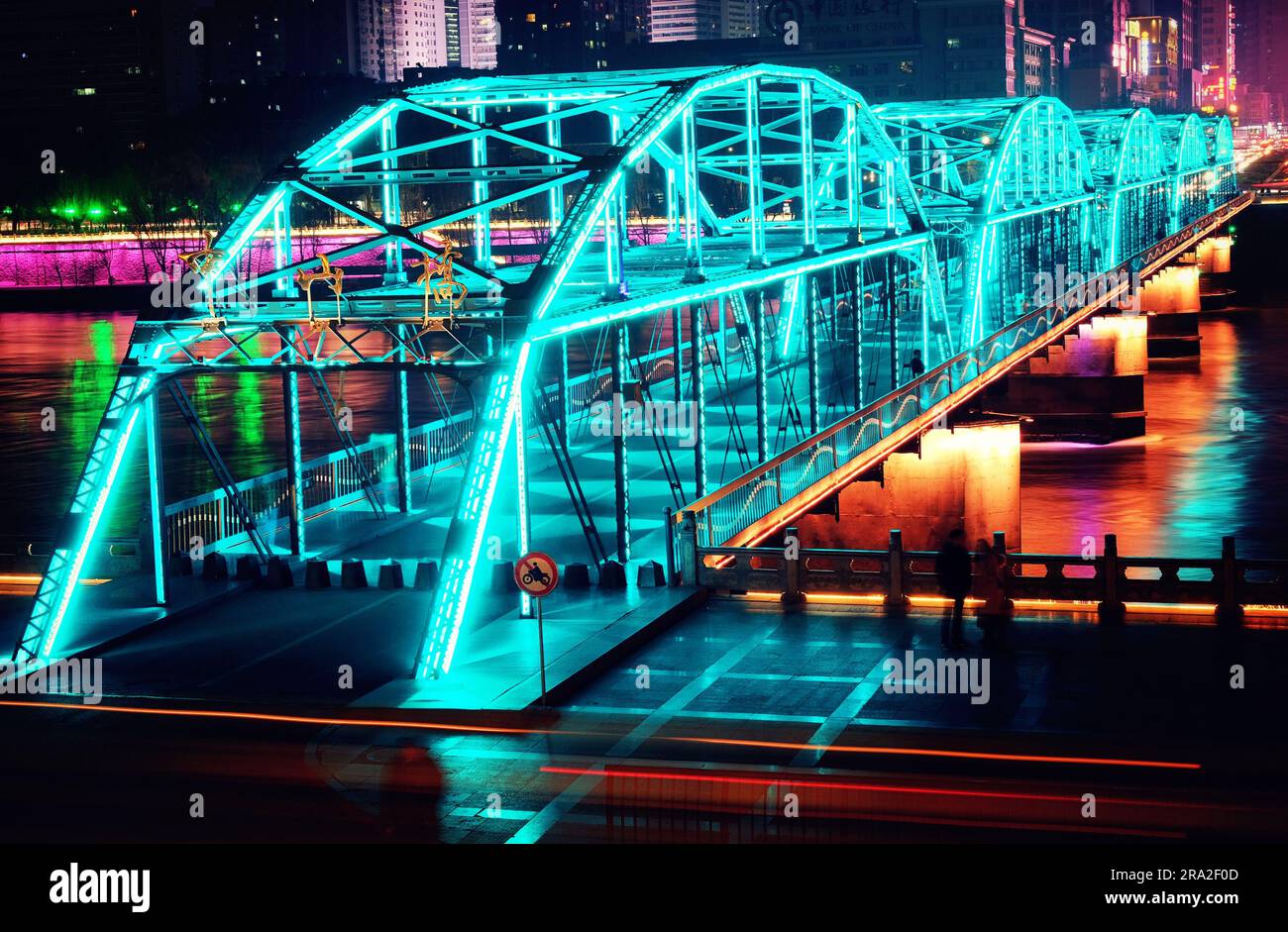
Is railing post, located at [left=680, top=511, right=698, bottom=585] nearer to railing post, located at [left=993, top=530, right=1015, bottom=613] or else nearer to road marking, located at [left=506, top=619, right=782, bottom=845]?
road marking, located at [left=506, top=619, right=782, bottom=845]

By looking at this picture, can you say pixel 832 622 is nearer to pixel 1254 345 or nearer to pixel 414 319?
pixel 414 319

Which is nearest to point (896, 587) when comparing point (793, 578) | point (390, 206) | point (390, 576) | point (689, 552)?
point (793, 578)

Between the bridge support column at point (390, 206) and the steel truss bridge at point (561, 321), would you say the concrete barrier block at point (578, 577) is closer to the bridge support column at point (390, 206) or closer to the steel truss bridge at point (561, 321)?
the steel truss bridge at point (561, 321)

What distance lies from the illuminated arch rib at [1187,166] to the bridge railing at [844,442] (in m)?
68.3

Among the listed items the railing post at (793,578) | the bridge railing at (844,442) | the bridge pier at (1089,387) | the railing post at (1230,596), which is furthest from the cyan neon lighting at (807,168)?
the bridge pier at (1089,387)

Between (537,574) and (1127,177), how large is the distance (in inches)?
3572

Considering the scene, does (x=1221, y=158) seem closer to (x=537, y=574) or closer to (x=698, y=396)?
(x=698, y=396)

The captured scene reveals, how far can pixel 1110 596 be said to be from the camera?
20.9 meters

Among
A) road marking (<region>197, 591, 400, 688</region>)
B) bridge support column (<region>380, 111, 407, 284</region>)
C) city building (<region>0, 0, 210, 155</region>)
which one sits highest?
city building (<region>0, 0, 210, 155</region>)

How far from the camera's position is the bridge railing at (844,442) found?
25.2 metres

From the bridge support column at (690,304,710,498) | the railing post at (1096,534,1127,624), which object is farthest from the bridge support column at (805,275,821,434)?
the railing post at (1096,534,1127,624)

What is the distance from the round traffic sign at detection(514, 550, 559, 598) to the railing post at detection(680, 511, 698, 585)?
5.52 meters

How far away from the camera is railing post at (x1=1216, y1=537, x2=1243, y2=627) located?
20.4 meters
